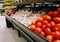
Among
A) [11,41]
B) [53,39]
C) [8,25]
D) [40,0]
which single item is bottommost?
[8,25]

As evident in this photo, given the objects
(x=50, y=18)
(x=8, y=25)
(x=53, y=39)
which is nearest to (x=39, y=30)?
(x=53, y=39)

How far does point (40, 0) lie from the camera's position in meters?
2.42

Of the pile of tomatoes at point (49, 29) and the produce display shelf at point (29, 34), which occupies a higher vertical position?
the pile of tomatoes at point (49, 29)

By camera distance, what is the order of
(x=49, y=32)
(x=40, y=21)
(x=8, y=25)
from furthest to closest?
(x=8, y=25)
(x=40, y=21)
(x=49, y=32)

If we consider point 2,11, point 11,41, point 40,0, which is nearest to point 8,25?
point 11,41

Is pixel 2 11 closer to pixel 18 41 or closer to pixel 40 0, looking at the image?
pixel 18 41

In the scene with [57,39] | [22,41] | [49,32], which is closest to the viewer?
[57,39]

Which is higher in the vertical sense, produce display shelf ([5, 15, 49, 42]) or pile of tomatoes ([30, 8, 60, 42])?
pile of tomatoes ([30, 8, 60, 42])

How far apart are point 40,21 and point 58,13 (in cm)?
36

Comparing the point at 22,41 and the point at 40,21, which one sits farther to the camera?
the point at 22,41

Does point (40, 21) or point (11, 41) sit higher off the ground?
point (40, 21)

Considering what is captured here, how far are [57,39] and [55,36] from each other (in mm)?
40

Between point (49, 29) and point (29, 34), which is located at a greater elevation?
point (49, 29)

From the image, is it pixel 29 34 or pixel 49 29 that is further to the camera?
pixel 29 34
